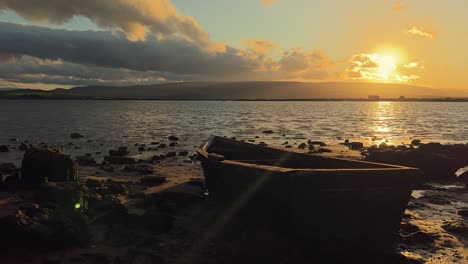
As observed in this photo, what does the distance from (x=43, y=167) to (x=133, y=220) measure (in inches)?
219

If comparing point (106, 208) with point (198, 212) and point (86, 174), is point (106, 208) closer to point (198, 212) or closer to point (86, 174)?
point (198, 212)

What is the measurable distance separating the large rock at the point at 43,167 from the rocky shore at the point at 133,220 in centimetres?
3

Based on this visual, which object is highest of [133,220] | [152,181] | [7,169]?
[133,220]

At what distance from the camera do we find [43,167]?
1346 centimetres

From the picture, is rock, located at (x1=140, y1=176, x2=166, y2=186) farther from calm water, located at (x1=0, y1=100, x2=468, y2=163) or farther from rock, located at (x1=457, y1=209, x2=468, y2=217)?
calm water, located at (x1=0, y1=100, x2=468, y2=163)

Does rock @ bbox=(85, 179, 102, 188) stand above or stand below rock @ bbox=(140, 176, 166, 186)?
above

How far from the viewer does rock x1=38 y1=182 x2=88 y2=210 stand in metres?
10.6

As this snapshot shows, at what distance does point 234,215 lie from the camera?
407 inches

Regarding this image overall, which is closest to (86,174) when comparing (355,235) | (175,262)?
(175,262)

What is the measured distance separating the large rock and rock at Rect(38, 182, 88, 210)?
2152 millimetres

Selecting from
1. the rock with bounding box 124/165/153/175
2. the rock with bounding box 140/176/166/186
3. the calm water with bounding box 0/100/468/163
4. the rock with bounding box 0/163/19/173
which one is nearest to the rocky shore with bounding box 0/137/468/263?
the rock with bounding box 140/176/166/186

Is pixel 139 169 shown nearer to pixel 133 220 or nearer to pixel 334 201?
pixel 133 220

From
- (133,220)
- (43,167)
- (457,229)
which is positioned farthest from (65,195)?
(457,229)

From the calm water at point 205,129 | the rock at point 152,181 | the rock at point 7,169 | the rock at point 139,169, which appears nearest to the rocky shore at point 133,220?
the rock at point 152,181
